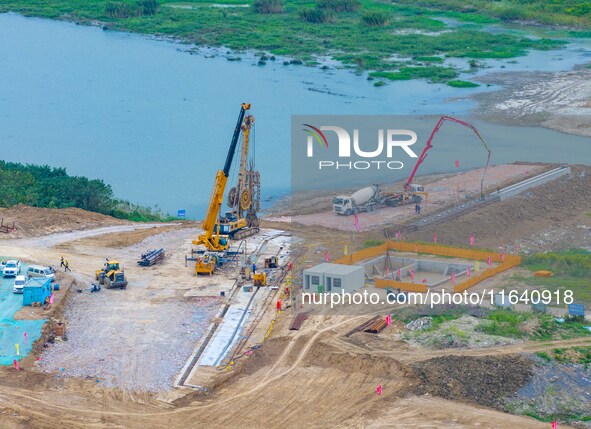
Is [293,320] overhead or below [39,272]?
below

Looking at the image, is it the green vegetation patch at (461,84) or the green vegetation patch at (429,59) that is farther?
the green vegetation patch at (429,59)

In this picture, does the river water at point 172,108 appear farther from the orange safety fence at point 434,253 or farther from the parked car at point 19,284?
the parked car at point 19,284

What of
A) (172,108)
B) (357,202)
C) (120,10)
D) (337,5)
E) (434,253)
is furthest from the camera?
(337,5)

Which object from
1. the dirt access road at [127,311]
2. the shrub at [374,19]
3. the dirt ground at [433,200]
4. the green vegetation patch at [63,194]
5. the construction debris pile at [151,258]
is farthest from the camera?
the shrub at [374,19]

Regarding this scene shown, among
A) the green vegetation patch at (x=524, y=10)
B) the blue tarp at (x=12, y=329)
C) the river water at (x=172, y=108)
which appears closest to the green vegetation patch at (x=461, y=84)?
the river water at (x=172, y=108)

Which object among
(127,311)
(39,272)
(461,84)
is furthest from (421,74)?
(127,311)

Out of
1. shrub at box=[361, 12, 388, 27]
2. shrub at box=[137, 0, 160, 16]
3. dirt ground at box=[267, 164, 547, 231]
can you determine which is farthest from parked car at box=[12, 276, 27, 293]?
shrub at box=[137, 0, 160, 16]

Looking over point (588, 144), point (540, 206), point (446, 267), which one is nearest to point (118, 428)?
point (446, 267)

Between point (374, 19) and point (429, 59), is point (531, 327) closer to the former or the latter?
point (429, 59)
